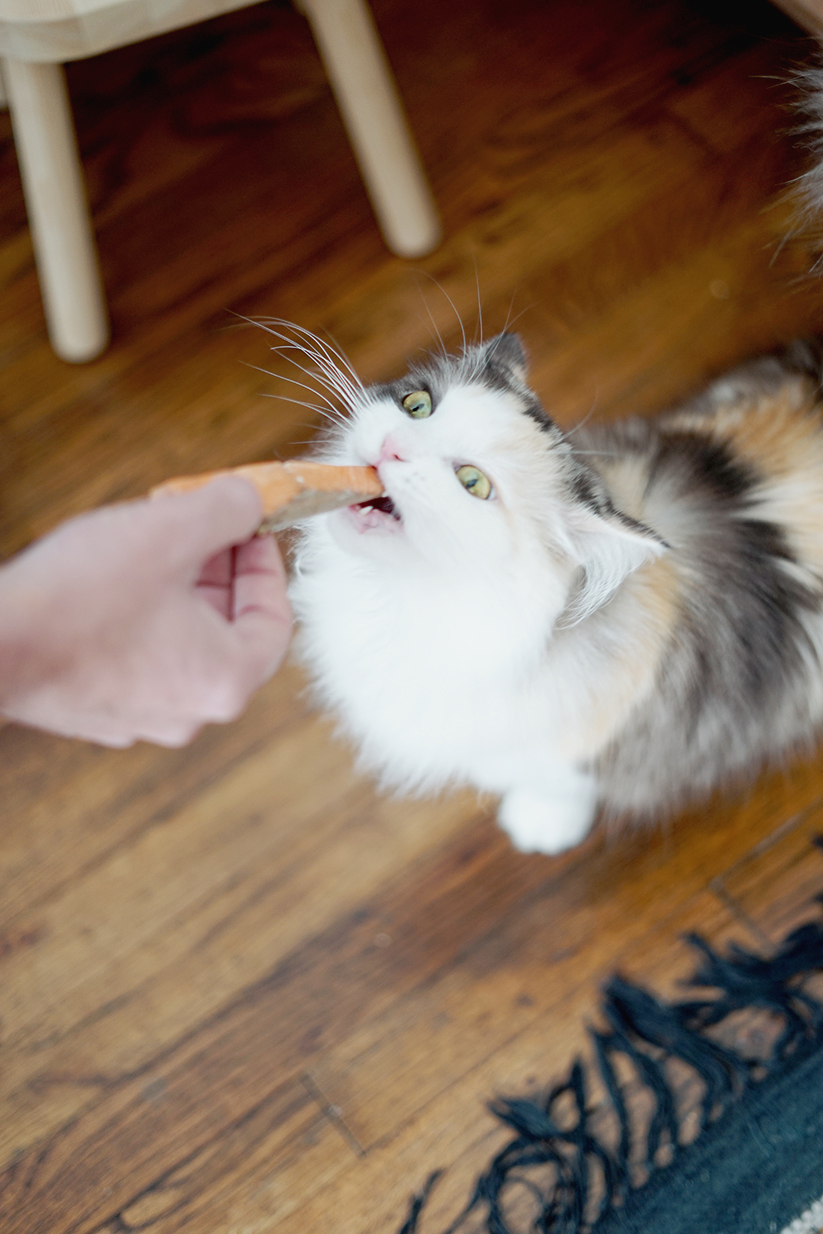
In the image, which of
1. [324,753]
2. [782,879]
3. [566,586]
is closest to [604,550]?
[566,586]

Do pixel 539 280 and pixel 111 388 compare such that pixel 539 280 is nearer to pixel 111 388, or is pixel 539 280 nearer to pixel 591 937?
pixel 111 388

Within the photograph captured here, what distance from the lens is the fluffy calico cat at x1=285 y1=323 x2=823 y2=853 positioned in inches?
31.3

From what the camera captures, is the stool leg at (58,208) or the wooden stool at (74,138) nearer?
the wooden stool at (74,138)

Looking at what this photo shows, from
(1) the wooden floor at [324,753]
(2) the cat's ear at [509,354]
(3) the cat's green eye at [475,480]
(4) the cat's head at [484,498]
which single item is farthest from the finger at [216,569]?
(1) the wooden floor at [324,753]

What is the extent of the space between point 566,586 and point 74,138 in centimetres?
111

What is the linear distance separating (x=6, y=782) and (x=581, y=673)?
0.92m

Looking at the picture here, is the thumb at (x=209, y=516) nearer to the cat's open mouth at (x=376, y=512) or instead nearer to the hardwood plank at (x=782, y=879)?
the cat's open mouth at (x=376, y=512)

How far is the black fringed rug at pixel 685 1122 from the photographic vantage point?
1137 millimetres

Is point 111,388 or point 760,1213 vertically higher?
point 111,388

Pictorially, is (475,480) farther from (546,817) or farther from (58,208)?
(58,208)

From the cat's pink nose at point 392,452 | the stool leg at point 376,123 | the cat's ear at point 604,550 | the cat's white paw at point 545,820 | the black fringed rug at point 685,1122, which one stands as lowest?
the black fringed rug at point 685,1122

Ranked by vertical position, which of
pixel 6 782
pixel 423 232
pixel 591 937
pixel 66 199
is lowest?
pixel 591 937

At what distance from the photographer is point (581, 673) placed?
908 mm

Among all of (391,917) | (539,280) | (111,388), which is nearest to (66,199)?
(111,388)
